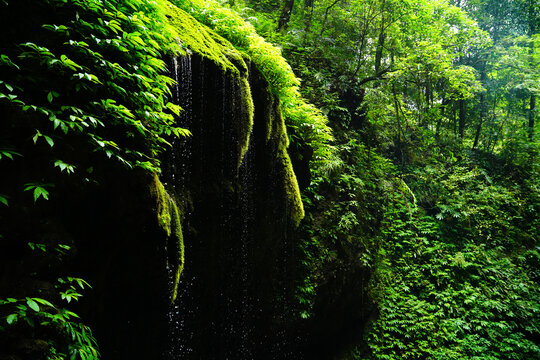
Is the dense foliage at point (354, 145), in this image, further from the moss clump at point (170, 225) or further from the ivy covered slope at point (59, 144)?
the moss clump at point (170, 225)

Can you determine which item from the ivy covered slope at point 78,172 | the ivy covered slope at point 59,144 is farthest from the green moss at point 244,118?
the ivy covered slope at point 59,144

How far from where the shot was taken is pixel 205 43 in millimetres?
3898

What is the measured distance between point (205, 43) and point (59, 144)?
2.64m

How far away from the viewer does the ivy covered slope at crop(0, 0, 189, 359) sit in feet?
5.65

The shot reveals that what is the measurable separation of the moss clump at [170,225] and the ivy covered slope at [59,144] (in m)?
0.04

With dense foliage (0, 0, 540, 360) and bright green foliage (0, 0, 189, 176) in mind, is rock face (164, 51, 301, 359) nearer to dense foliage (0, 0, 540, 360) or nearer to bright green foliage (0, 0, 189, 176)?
dense foliage (0, 0, 540, 360)

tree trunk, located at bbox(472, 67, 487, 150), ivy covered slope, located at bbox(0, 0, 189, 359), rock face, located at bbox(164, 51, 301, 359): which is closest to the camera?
ivy covered slope, located at bbox(0, 0, 189, 359)

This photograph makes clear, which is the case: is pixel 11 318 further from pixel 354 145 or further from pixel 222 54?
pixel 354 145

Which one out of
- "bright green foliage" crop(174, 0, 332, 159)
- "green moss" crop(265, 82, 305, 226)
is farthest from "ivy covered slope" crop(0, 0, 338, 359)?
"green moss" crop(265, 82, 305, 226)

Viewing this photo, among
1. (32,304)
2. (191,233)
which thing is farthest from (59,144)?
(191,233)

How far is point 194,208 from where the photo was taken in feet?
13.1

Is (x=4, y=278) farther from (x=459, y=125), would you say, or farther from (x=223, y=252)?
(x=459, y=125)

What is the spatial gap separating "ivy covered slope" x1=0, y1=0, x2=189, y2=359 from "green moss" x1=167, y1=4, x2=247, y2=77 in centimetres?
96

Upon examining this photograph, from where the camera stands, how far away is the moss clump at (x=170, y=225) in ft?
8.86
